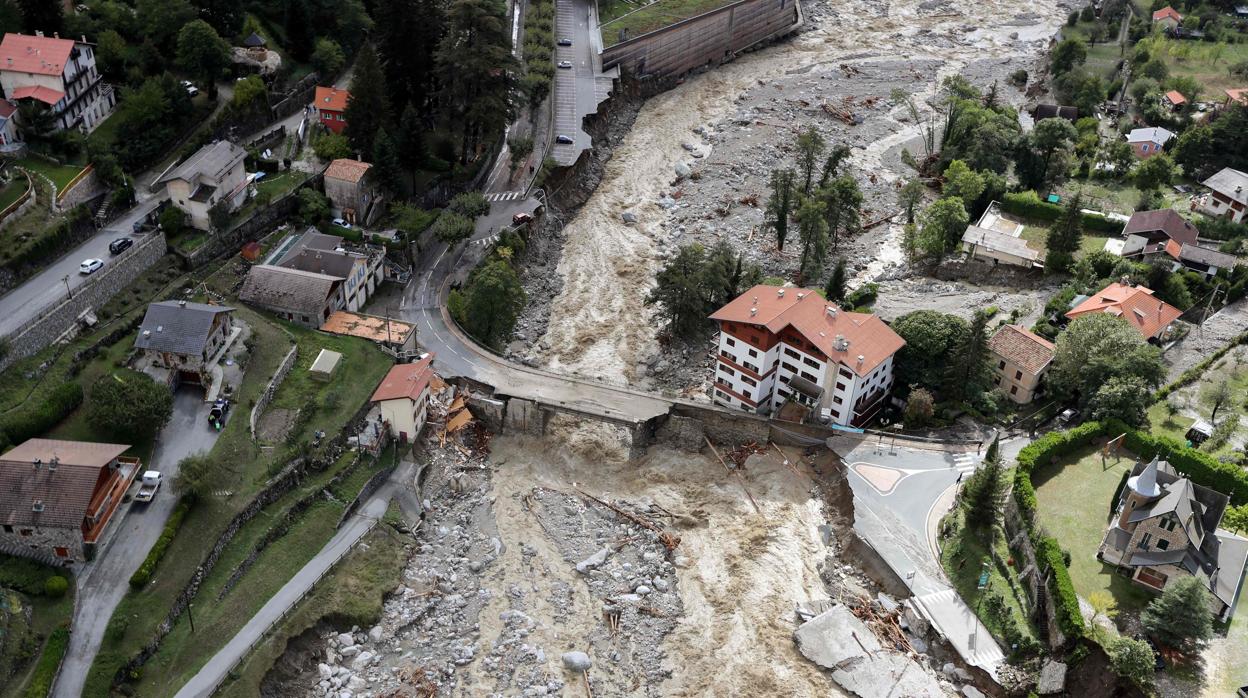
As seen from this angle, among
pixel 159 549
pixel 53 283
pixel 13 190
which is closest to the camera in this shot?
pixel 159 549

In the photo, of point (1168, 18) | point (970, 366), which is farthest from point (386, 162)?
point (1168, 18)

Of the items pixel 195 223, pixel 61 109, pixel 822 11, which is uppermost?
pixel 61 109

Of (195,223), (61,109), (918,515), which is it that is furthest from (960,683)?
(61,109)

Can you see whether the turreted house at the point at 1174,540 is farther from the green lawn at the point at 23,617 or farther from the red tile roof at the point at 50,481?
the green lawn at the point at 23,617

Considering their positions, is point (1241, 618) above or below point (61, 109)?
below

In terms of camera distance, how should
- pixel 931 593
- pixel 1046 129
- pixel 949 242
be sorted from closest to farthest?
pixel 931 593 → pixel 949 242 → pixel 1046 129

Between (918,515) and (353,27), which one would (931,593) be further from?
(353,27)

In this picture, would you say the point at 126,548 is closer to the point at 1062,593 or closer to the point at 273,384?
the point at 273,384
